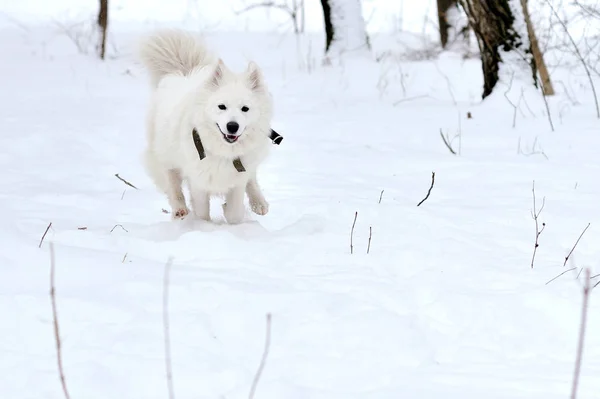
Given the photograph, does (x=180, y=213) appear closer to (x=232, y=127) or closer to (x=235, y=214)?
(x=235, y=214)

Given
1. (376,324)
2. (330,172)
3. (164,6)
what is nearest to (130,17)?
(164,6)

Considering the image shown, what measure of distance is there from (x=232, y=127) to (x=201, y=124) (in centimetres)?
24

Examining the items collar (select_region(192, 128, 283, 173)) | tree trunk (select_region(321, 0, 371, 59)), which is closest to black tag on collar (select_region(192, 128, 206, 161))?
collar (select_region(192, 128, 283, 173))

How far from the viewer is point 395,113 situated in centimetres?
771

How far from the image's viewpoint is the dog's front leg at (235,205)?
4.25 meters

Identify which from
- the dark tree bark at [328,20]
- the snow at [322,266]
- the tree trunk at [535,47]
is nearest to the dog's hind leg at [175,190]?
the snow at [322,266]

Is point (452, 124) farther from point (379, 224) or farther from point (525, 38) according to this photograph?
point (379, 224)

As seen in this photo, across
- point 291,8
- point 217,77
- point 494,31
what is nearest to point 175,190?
point 217,77

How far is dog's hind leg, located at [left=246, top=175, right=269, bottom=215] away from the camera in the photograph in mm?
4391

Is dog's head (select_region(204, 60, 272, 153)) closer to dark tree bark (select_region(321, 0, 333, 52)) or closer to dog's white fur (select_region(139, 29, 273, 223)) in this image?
dog's white fur (select_region(139, 29, 273, 223))

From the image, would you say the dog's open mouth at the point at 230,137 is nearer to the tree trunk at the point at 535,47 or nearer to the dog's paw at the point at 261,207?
the dog's paw at the point at 261,207

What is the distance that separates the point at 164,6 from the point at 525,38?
1195cm

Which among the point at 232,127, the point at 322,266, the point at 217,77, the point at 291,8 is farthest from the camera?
the point at 291,8

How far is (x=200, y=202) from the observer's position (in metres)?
4.29
